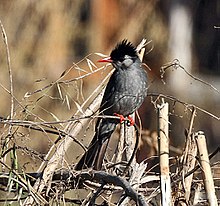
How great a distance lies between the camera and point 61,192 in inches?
114

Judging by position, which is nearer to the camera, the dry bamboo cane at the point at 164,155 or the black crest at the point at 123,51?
the dry bamboo cane at the point at 164,155

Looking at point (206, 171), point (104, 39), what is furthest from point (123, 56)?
point (104, 39)

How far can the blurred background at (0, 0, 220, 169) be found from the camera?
6.45 metres

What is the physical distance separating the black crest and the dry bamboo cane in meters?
1.22

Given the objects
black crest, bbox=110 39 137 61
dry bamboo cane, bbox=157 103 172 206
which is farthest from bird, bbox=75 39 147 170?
dry bamboo cane, bbox=157 103 172 206

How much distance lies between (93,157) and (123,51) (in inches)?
28.9

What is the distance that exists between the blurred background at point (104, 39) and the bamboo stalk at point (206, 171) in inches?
145

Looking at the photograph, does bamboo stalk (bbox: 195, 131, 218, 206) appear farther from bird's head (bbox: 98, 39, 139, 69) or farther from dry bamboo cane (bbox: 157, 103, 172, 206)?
bird's head (bbox: 98, 39, 139, 69)

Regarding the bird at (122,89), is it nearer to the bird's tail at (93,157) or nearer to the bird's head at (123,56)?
the bird's head at (123,56)

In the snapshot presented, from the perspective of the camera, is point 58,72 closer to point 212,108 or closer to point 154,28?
point 154,28

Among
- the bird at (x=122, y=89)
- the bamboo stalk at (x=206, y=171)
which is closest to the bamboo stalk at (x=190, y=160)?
the bamboo stalk at (x=206, y=171)

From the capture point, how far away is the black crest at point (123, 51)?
3.84 metres

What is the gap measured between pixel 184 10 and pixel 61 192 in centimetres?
403

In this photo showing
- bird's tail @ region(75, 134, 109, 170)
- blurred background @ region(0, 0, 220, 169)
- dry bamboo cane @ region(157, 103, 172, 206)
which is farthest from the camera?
blurred background @ region(0, 0, 220, 169)
